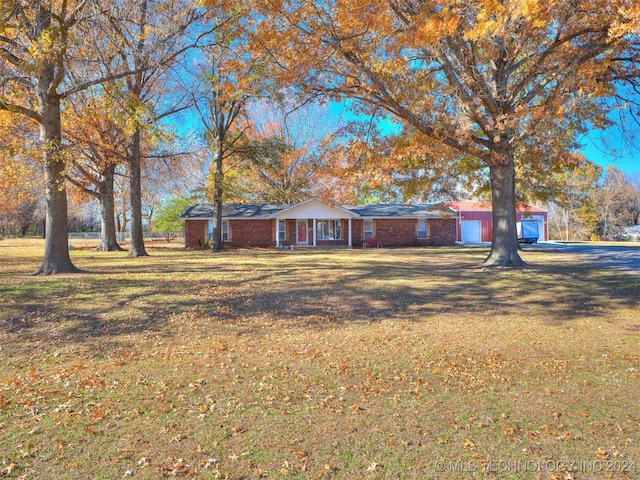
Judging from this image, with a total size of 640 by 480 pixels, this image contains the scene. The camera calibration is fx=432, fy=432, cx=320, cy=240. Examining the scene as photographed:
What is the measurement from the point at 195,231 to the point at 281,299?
2372cm

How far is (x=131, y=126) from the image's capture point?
13273 millimetres

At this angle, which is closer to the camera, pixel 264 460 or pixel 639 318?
pixel 264 460

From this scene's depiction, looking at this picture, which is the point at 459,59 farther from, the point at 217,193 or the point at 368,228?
the point at 368,228

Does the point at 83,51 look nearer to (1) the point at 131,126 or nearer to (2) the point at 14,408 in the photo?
(1) the point at 131,126

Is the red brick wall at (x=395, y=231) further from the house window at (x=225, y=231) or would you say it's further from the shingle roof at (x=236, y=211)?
the house window at (x=225, y=231)

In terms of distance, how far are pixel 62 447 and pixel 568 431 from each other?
421 centimetres

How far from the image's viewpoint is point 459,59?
1148cm

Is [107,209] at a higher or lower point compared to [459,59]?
lower

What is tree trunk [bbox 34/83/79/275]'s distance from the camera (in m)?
11.8

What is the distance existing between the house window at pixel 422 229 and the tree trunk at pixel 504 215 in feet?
62.5

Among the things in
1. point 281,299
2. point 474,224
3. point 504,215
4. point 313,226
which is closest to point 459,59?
point 504,215

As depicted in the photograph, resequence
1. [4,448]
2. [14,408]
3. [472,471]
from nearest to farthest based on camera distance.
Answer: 1. [472,471]
2. [4,448]
3. [14,408]

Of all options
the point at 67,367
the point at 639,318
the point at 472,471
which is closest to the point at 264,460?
the point at 472,471

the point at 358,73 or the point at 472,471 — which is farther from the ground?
the point at 358,73
